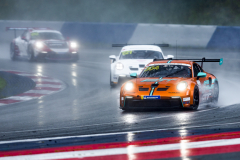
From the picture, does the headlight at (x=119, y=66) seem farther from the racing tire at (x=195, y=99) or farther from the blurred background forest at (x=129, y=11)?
the blurred background forest at (x=129, y=11)

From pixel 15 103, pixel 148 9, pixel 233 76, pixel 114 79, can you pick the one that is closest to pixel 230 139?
pixel 15 103

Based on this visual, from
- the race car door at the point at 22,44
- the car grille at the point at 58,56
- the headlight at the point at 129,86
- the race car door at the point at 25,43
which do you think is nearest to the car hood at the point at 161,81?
the headlight at the point at 129,86

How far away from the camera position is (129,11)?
1282 inches

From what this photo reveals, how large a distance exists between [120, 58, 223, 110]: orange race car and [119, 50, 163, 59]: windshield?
355 centimetres

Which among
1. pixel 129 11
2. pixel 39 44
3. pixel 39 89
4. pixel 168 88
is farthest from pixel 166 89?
pixel 129 11

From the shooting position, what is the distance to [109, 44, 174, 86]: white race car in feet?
40.5

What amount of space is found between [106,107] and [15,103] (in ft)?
7.49

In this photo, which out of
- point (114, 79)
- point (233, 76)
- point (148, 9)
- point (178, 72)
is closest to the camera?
point (178, 72)

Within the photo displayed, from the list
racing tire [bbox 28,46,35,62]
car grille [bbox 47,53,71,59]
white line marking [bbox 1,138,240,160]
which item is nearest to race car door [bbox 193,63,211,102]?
white line marking [bbox 1,138,240,160]

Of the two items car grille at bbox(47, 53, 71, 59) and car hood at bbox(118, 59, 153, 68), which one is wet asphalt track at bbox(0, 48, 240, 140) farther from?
car grille at bbox(47, 53, 71, 59)

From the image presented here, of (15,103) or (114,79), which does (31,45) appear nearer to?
(114,79)

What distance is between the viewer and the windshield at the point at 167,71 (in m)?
9.27

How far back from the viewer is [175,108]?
8.28 meters

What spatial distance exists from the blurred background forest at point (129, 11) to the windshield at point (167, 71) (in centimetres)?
1993
